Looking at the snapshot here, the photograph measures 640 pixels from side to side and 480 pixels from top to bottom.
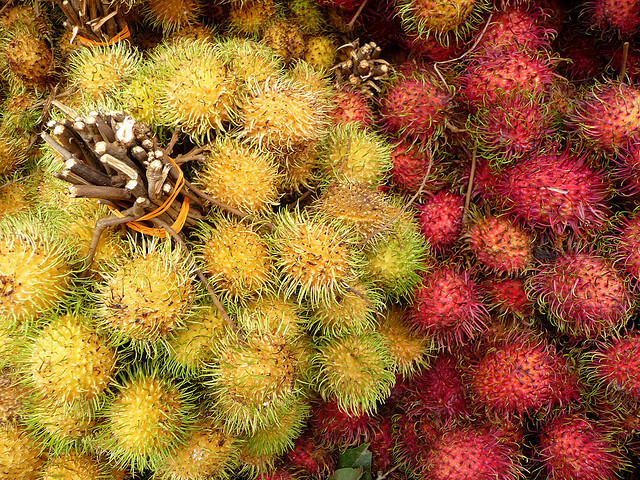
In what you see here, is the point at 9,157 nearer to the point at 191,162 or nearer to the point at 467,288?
the point at 191,162

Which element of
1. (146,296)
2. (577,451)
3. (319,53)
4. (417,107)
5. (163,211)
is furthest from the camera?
(319,53)

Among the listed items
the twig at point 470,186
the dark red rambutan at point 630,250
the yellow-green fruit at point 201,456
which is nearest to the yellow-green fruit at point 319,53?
the twig at point 470,186

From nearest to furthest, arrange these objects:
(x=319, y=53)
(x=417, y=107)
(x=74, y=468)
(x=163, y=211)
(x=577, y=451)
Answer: (x=163, y=211) < (x=74, y=468) < (x=577, y=451) < (x=417, y=107) < (x=319, y=53)

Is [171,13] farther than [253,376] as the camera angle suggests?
Yes

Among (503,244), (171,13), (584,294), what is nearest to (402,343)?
(503,244)

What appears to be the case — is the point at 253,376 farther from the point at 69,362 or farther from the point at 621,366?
the point at 621,366

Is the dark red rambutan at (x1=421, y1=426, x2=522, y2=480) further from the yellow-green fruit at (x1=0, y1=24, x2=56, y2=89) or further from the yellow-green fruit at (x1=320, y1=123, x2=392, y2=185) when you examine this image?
the yellow-green fruit at (x1=0, y1=24, x2=56, y2=89)
